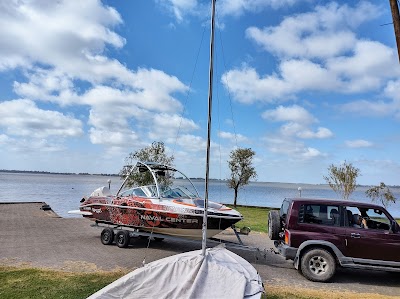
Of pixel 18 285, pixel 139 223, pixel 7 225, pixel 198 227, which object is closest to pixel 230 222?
pixel 198 227

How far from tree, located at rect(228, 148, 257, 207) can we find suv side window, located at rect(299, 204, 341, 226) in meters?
28.2

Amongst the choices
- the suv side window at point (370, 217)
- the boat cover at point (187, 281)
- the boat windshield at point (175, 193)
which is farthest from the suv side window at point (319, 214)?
the boat windshield at point (175, 193)

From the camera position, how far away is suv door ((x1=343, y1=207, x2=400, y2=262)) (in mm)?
A: 8031

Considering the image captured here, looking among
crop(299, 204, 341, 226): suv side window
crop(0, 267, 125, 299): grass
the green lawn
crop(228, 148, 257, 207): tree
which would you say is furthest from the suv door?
crop(228, 148, 257, 207): tree

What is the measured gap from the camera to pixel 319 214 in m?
8.54

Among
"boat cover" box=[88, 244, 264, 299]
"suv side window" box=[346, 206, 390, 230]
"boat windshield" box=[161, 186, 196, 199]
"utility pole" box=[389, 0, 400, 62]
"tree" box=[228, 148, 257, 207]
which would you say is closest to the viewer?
"boat cover" box=[88, 244, 264, 299]

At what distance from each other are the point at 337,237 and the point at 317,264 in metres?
0.78

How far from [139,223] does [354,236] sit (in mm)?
6123

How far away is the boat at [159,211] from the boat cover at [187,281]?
473cm

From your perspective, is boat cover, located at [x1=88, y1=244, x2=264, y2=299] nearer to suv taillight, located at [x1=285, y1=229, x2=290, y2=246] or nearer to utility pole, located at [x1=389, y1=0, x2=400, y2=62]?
suv taillight, located at [x1=285, y1=229, x2=290, y2=246]

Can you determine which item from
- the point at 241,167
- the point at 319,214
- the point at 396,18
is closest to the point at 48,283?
the point at 319,214

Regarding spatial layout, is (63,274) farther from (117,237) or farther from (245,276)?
A: (245,276)

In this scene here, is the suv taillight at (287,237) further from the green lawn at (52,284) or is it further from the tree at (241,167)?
the tree at (241,167)

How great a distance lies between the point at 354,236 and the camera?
8.17 m
